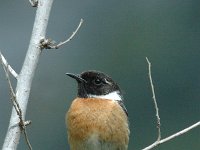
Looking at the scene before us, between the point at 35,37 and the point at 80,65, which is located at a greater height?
the point at 35,37

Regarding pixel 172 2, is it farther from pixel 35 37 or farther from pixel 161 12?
pixel 35 37

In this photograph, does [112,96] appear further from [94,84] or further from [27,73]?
[27,73]

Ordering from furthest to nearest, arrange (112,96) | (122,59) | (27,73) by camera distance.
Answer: (122,59) → (112,96) → (27,73)

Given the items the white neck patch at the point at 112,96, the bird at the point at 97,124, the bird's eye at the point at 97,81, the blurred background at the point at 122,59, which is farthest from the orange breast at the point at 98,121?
the blurred background at the point at 122,59

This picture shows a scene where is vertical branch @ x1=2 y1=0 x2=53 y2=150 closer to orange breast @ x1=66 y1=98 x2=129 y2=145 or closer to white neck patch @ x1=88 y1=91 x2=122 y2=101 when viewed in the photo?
orange breast @ x1=66 y1=98 x2=129 y2=145

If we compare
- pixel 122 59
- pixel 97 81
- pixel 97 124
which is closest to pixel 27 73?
pixel 97 124

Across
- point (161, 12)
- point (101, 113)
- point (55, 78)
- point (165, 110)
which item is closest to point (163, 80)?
point (165, 110)
